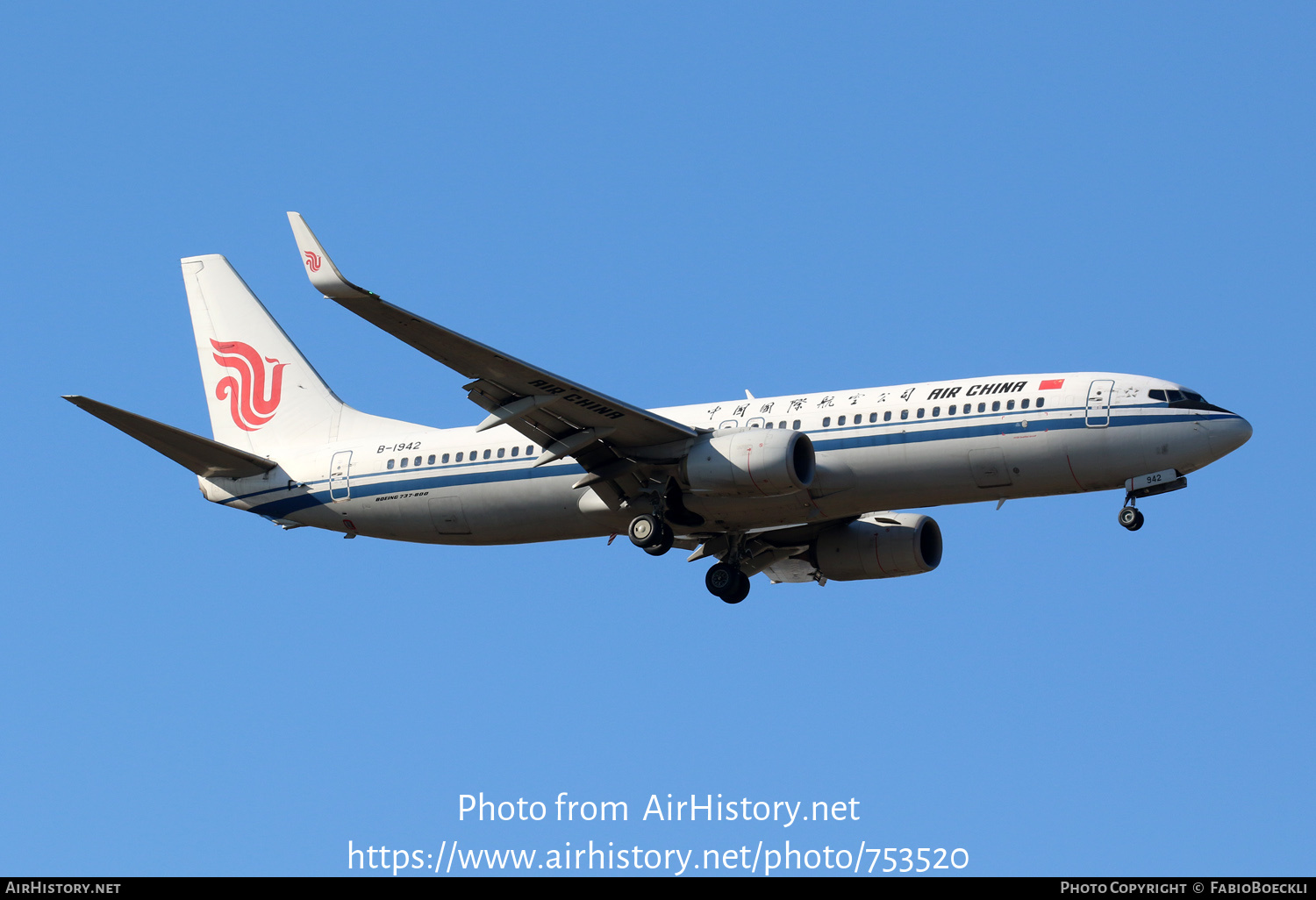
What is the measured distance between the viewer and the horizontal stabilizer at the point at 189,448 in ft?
126

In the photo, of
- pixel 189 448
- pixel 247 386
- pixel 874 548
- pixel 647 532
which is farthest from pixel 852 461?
pixel 247 386

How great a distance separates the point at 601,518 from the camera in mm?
39656

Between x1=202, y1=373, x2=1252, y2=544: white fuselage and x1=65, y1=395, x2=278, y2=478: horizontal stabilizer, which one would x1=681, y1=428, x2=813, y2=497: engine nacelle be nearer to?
x1=202, y1=373, x2=1252, y2=544: white fuselage

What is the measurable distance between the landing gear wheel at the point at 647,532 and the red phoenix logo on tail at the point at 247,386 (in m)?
12.7

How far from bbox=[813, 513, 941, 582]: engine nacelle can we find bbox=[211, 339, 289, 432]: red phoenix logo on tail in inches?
626

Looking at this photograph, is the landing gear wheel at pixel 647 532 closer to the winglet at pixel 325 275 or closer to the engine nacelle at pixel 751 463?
the engine nacelle at pixel 751 463

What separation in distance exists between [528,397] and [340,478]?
8555 mm

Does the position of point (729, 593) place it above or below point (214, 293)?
below

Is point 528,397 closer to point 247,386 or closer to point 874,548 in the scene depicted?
point 874,548

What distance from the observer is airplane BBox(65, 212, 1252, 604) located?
118 ft
